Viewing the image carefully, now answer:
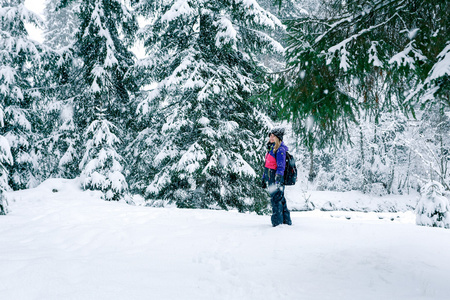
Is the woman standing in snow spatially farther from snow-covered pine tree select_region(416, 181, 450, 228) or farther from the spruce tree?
snow-covered pine tree select_region(416, 181, 450, 228)

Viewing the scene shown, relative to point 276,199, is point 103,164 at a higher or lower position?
higher

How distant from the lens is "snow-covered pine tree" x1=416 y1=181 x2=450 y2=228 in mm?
7891

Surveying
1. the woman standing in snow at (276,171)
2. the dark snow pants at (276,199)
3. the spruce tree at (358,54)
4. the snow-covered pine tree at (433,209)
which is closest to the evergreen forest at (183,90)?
the spruce tree at (358,54)

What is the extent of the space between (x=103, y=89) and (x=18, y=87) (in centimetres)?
406

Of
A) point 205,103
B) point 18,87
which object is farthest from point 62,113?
point 205,103

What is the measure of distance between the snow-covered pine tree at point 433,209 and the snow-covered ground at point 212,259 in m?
3.37

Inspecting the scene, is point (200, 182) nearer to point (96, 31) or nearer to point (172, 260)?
point (172, 260)

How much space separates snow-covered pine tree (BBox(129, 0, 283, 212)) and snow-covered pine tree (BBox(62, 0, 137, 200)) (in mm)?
1081

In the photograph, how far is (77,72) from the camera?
36.4ft

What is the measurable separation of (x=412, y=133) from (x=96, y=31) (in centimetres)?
2209

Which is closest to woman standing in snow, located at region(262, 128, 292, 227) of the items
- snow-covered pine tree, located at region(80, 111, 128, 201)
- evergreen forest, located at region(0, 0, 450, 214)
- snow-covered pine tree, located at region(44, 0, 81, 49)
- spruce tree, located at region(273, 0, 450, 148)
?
evergreen forest, located at region(0, 0, 450, 214)

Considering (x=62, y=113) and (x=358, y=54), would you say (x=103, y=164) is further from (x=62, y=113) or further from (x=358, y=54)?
(x=358, y=54)

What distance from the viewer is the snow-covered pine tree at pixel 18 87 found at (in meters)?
10.8

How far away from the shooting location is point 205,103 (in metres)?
8.67
